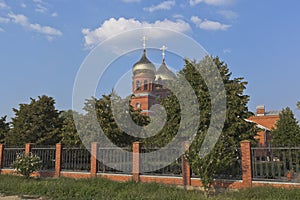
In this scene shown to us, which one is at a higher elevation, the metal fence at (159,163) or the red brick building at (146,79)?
the red brick building at (146,79)

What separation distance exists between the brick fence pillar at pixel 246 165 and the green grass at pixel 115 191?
2.81ft

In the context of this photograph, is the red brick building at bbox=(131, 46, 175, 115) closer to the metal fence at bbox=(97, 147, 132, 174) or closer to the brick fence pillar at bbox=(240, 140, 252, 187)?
the metal fence at bbox=(97, 147, 132, 174)

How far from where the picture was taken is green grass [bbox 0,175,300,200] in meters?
8.30

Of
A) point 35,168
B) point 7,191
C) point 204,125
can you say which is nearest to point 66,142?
point 35,168

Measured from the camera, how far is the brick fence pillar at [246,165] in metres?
9.80

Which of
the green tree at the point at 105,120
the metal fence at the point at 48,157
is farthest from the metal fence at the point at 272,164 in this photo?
the metal fence at the point at 48,157

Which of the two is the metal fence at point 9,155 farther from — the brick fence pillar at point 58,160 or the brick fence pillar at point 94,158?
the brick fence pillar at point 94,158

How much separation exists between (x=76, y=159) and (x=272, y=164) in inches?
333

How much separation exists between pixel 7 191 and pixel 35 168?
2227mm

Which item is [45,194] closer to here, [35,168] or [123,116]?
[35,168]

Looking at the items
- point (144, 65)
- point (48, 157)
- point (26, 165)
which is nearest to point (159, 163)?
point (26, 165)

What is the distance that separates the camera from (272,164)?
9.91 metres

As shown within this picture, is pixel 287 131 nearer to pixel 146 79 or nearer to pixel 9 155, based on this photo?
pixel 9 155

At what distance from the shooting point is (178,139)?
13.2 meters
